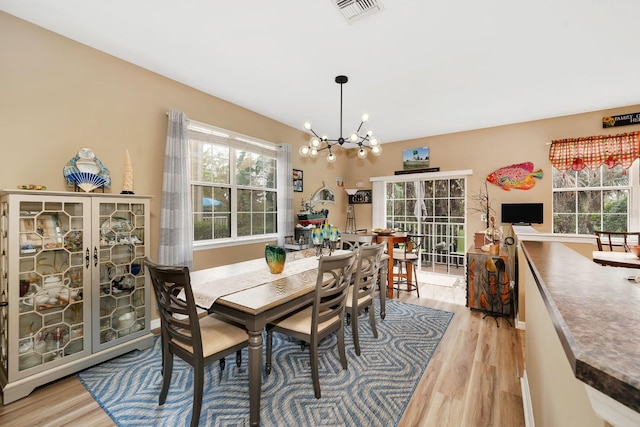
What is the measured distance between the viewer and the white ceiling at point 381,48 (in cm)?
202

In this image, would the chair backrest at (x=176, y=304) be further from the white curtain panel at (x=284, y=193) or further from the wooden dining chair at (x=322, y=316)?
the white curtain panel at (x=284, y=193)

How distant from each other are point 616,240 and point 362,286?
4052 mm

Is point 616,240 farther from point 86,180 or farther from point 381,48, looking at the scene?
point 86,180

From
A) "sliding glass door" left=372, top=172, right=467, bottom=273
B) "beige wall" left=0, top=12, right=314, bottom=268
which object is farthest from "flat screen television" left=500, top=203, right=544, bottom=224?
"beige wall" left=0, top=12, right=314, bottom=268

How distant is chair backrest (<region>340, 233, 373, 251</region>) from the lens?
3.81 metres

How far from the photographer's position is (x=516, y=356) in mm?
2365

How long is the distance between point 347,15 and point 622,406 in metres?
2.46

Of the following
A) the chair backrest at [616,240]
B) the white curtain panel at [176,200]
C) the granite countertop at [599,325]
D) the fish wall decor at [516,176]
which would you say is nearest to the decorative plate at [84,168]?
the white curtain panel at [176,200]

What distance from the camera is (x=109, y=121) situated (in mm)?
2580

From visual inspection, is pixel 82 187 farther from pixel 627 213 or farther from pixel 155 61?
pixel 627 213

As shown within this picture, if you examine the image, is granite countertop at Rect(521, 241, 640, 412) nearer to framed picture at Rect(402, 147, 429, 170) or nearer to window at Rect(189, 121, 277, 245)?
window at Rect(189, 121, 277, 245)

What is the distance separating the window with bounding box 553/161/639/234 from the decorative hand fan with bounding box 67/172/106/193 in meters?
5.94

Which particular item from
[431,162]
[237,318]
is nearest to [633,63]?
[431,162]

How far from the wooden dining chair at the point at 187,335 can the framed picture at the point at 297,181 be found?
315 centimetres
